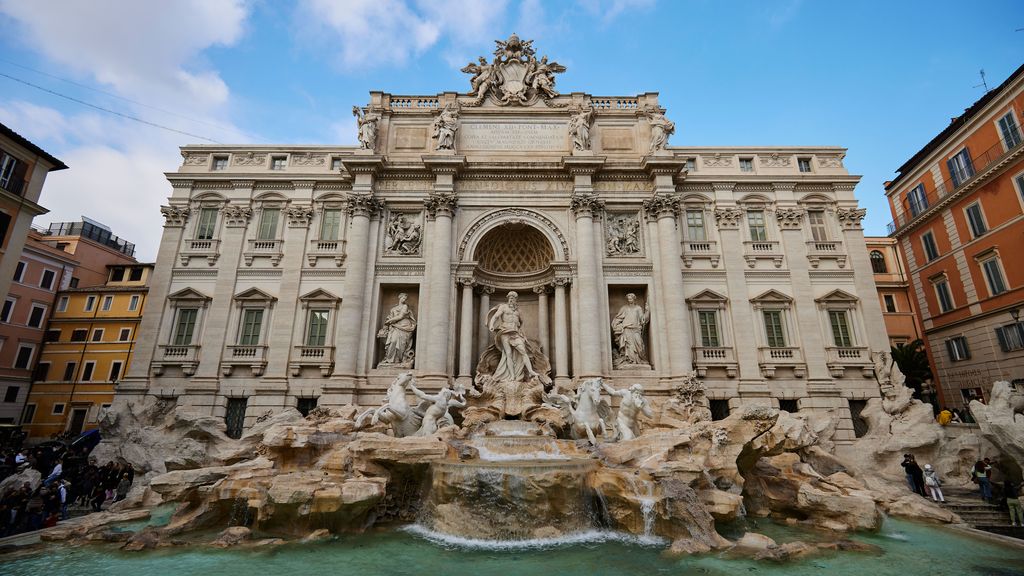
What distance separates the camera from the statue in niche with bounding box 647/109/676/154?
20.6 meters

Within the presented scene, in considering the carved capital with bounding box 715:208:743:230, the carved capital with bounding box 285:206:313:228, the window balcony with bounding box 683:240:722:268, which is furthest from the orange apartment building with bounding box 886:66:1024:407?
the carved capital with bounding box 285:206:313:228

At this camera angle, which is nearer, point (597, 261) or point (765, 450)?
point (765, 450)

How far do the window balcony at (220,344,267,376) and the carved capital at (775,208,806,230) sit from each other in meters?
23.6

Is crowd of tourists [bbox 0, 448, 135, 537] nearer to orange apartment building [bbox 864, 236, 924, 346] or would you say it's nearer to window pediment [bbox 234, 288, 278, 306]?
window pediment [bbox 234, 288, 278, 306]

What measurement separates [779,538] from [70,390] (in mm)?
37408

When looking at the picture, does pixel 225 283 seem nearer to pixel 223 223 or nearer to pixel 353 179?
pixel 223 223

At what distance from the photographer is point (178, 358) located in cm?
1848

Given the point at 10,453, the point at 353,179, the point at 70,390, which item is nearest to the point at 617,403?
the point at 353,179

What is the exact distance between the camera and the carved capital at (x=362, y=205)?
19734 millimetres

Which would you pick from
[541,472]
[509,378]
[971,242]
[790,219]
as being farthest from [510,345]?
[971,242]

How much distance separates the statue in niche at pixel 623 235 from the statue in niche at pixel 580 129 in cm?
366

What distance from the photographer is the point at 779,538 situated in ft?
32.4

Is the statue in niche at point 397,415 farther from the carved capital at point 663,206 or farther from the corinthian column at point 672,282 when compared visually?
the carved capital at point 663,206

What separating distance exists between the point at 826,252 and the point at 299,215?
24.1 m
